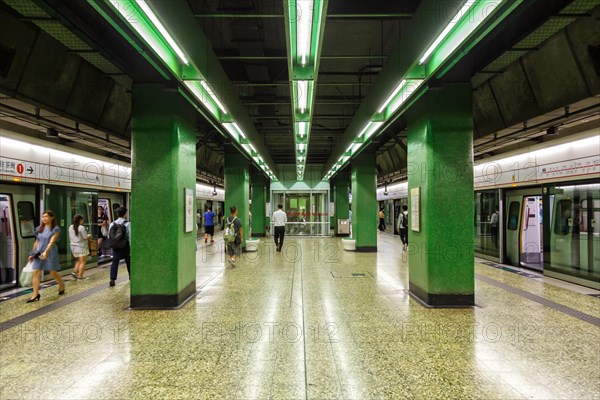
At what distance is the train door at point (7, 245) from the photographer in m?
6.10

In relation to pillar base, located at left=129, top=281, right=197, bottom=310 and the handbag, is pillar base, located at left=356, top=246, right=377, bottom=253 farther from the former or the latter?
the handbag

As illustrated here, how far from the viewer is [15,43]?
4.13 meters

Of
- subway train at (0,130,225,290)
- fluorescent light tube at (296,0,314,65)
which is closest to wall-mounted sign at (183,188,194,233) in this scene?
subway train at (0,130,225,290)

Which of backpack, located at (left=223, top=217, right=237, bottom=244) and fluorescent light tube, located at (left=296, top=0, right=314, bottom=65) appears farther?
backpack, located at (left=223, top=217, right=237, bottom=244)

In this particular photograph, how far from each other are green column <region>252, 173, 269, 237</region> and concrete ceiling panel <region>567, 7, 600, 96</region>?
14140 millimetres

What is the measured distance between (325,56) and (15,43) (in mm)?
4210

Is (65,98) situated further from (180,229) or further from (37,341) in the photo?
(37,341)

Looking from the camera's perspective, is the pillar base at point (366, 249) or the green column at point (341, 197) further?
the green column at point (341, 197)

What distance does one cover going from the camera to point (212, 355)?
10.8ft

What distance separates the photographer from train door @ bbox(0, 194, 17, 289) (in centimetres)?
610

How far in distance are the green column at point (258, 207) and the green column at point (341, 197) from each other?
392cm

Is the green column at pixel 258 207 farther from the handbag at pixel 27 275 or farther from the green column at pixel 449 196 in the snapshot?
the green column at pixel 449 196

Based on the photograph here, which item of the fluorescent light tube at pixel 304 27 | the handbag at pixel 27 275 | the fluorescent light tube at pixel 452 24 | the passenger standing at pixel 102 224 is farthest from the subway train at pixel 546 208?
the passenger standing at pixel 102 224

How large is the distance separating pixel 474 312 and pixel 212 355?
363cm
